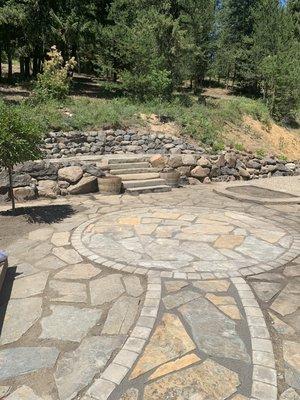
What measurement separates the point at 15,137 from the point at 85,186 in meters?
2.72

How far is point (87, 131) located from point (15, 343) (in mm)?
8751

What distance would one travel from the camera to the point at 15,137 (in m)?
6.21

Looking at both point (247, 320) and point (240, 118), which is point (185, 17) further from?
point (247, 320)

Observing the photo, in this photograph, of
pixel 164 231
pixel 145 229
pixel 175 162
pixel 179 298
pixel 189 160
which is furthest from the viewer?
pixel 189 160

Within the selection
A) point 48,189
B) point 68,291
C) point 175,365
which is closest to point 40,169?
Answer: point 48,189

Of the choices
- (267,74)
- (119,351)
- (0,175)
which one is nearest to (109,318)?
(119,351)

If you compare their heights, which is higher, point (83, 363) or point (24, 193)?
point (83, 363)

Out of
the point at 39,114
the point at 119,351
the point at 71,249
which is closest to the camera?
the point at 119,351

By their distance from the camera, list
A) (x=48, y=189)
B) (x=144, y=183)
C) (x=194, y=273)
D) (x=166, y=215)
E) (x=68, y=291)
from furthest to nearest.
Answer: (x=144, y=183) → (x=48, y=189) → (x=166, y=215) → (x=194, y=273) → (x=68, y=291)

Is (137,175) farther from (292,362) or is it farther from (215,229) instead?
(292,362)

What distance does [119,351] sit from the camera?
2930 mm

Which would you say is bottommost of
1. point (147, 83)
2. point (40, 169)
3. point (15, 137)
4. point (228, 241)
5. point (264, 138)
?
point (228, 241)

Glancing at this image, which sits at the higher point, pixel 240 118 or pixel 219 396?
pixel 240 118

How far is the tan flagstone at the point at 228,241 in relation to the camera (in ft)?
17.2
